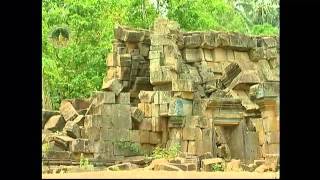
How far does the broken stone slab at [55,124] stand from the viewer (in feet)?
85.4

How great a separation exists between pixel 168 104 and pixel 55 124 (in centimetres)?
399

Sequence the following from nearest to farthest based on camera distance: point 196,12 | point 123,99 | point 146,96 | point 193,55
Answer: point 123,99
point 146,96
point 193,55
point 196,12

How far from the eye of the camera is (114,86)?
85.8 ft

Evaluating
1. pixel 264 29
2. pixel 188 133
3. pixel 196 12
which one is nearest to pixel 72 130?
pixel 188 133

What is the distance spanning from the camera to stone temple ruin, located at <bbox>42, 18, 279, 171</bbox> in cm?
2397

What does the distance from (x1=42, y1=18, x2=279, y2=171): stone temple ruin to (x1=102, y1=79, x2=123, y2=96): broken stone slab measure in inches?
1.3

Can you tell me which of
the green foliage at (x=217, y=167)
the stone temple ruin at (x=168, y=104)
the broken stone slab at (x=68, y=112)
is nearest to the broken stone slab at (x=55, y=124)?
the stone temple ruin at (x=168, y=104)

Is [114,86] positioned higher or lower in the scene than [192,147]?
higher

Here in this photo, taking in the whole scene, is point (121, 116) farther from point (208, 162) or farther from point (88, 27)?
point (88, 27)

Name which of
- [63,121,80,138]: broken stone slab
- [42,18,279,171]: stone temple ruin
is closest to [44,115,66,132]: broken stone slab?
[42,18,279,171]: stone temple ruin

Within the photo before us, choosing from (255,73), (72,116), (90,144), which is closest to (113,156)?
(90,144)

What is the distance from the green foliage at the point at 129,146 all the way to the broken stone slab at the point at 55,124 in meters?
2.46
